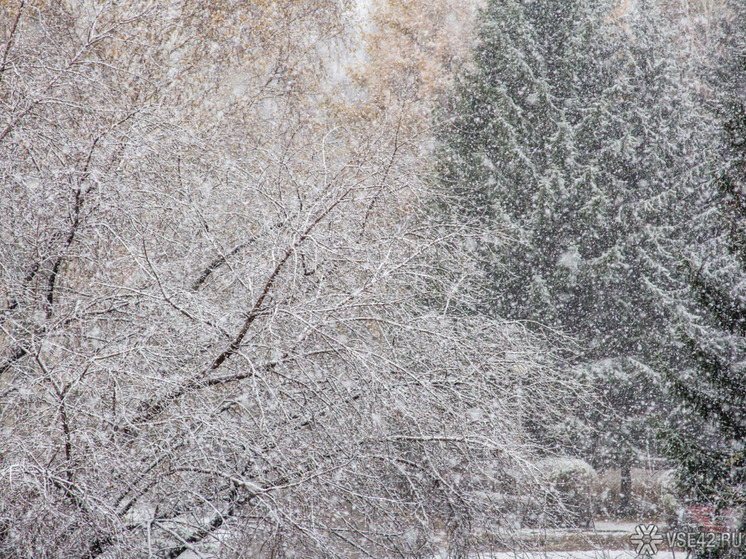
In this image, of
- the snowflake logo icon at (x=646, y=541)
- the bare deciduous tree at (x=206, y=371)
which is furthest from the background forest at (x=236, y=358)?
the snowflake logo icon at (x=646, y=541)

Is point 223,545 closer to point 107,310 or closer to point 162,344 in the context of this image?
point 162,344

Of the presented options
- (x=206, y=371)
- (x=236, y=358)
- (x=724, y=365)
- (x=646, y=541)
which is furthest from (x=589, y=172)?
(x=206, y=371)

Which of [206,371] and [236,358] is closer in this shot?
[206,371]

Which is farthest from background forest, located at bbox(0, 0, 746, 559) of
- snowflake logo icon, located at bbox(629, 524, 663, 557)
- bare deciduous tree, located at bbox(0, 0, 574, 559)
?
snowflake logo icon, located at bbox(629, 524, 663, 557)

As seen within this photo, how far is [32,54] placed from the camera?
4539 millimetres

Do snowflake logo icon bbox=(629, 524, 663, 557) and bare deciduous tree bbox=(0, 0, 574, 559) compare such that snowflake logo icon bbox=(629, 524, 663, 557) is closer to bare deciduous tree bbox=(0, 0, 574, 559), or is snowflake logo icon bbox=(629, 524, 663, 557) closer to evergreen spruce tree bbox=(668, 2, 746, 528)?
evergreen spruce tree bbox=(668, 2, 746, 528)

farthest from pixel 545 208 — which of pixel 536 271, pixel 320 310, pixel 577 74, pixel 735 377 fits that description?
pixel 320 310

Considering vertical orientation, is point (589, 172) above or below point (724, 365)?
above

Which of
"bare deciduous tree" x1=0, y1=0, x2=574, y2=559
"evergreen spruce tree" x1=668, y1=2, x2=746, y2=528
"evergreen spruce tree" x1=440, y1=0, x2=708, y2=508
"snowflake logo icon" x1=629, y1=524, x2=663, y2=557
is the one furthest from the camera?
"evergreen spruce tree" x1=440, y1=0, x2=708, y2=508

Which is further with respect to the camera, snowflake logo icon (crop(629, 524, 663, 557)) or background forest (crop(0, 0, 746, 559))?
snowflake logo icon (crop(629, 524, 663, 557))

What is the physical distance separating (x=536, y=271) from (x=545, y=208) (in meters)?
1.32

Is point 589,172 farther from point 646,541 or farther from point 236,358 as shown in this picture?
point 236,358

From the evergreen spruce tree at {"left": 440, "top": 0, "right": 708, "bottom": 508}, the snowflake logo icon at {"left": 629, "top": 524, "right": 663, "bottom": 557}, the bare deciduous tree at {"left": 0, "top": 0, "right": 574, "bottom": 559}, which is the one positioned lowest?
the snowflake logo icon at {"left": 629, "top": 524, "right": 663, "bottom": 557}

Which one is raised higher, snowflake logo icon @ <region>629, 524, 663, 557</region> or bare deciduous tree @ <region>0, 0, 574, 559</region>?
bare deciduous tree @ <region>0, 0, 574, 559</region>
